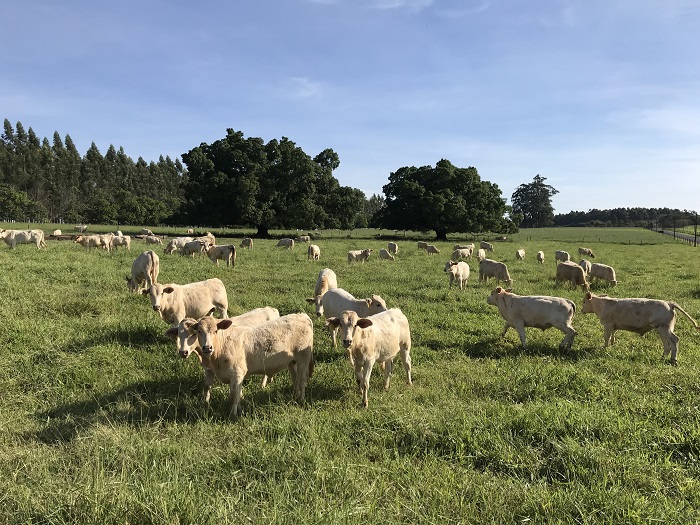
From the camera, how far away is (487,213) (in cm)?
5638

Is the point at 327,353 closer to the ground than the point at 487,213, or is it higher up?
closer to the ground

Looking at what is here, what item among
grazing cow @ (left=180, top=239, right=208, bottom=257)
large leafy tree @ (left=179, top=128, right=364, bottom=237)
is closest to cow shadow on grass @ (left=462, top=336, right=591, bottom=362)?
grazing cow @ (left=180, top=239, right=208, bottom=257)

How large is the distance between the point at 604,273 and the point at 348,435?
17761mm

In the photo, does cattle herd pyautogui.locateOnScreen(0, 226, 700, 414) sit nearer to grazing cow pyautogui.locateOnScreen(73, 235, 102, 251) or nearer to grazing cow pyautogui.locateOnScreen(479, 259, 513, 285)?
grazing cow pyautogui.locateOnScreen(479, 259, 513, 285)

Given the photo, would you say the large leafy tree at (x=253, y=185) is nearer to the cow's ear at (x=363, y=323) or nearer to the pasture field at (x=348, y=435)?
the pasture field at (x=348, y=435)

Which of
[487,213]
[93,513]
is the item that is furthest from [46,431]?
[487,213]

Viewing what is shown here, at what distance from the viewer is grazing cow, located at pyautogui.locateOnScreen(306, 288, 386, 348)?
30.8 feet

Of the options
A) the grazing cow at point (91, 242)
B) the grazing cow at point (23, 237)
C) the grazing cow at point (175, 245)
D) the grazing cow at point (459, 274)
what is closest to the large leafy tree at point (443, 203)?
the grazing cow at point (175, 245)

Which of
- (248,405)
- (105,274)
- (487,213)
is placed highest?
(487,213)

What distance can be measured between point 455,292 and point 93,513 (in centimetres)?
1334

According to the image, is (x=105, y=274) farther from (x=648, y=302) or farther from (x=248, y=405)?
(x=648, y=302)

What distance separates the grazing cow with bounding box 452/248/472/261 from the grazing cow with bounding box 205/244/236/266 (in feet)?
47.5

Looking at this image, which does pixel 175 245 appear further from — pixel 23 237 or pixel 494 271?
pixel 494 271

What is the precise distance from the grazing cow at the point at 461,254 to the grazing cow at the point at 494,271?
316 inches
